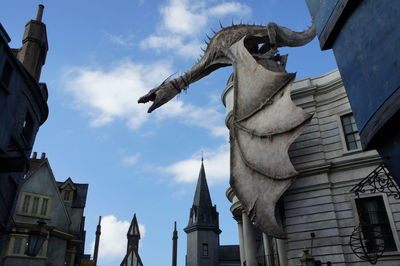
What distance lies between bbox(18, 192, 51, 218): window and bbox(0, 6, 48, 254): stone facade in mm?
7205

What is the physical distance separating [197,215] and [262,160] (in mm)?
37747

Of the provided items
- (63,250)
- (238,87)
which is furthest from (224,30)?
(63,250)

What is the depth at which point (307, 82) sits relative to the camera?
1845cm

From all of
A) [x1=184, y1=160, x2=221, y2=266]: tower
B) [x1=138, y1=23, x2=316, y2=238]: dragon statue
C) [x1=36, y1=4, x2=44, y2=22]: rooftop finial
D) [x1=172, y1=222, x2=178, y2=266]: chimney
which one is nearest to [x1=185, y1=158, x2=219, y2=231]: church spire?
[x1=184, y1=160, x2=221, y2=266]: tower

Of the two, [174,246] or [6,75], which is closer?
[6,75]

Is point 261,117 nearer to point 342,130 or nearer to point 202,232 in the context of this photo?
point 342,130

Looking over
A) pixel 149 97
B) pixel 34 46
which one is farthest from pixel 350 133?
pixel 34 46

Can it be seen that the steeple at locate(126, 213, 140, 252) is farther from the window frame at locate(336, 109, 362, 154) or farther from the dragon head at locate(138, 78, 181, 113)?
the window frame at locate(336, 109, 362, 154)

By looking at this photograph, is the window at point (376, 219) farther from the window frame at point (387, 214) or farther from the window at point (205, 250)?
the window at point (205, 250)

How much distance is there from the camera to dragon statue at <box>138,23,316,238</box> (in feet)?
46.2

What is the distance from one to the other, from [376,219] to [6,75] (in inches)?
629

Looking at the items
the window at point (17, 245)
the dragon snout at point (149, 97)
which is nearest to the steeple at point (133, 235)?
the window at point (17, 245)

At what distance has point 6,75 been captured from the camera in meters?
14.8

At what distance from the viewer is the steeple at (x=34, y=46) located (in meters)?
20.1
